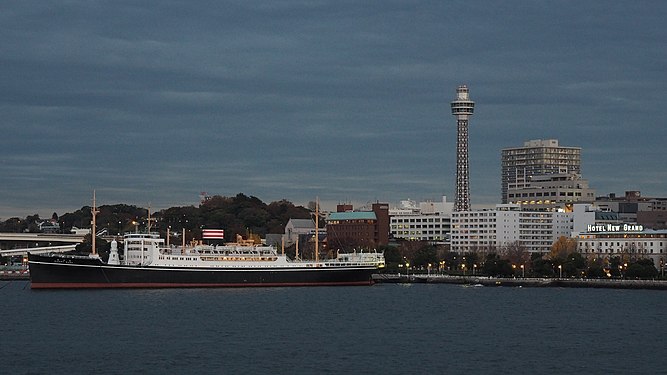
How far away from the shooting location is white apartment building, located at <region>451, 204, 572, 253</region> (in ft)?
599

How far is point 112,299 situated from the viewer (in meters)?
95.1

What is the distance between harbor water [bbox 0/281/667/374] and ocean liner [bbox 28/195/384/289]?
673cm

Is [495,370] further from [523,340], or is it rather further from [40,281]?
[40,281]

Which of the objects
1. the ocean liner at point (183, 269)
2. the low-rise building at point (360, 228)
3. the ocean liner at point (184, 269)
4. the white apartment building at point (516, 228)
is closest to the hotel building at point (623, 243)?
the white apartment building at point (516, 228)

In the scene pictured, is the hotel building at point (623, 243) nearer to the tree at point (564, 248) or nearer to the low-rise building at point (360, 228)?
the tree at point (564, 248)

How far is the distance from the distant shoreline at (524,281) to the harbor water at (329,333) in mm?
14377

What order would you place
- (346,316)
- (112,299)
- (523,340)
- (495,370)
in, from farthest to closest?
(112,299), (346,316), (523,340), (495,370)

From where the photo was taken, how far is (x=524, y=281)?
125375 millimetres

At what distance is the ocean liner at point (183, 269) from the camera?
110m

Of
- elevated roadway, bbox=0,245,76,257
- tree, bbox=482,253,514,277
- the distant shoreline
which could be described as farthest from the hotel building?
elevated roadway, bbox=0,245,76,257

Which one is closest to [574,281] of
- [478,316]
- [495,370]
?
[478,316]

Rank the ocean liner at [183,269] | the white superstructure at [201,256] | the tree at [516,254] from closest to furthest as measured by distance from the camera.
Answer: the ocean liner at [183,269]
the white superstructure at [201,256]
the tree at [516,254]

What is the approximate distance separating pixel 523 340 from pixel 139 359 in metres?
20.7

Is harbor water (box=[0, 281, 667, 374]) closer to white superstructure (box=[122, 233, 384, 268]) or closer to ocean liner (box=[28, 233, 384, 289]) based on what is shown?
ocean liner (box=[28, 233, 384, 289])
